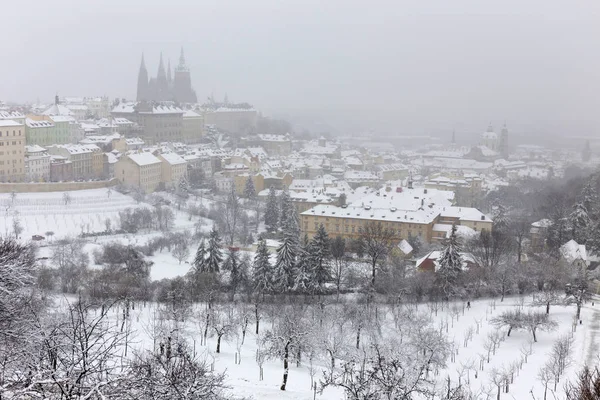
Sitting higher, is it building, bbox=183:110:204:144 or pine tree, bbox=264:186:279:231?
building, bbox=183:110:204:144

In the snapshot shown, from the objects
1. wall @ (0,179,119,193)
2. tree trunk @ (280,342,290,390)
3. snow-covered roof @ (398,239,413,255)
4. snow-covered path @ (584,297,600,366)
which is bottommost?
snow-covered roof @ (398,239,413,255)

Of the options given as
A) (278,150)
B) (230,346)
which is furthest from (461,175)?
(230,346)

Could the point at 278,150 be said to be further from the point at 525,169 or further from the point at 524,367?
the point at 524,367

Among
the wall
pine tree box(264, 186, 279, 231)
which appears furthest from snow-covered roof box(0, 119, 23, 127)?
pine tree box(264, 186, 279, 231)

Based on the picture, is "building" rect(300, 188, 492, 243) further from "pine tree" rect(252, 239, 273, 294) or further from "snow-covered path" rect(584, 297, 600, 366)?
"snow-covered path" rect(584, 297, 600, 366)

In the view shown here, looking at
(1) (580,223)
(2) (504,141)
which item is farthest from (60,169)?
(2) (504,141)

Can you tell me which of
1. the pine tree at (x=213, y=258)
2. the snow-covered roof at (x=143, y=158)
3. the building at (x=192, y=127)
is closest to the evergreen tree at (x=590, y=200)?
the pine tree at (x=213, y=258)
